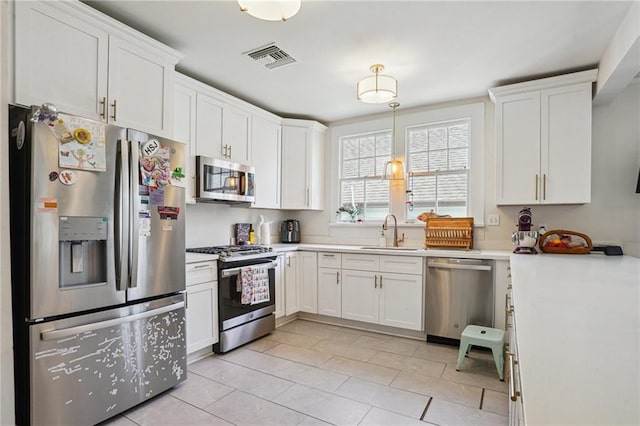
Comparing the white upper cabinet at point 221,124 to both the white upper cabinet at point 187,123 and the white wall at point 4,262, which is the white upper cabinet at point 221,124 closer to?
the white upper cabinet at point 187,123

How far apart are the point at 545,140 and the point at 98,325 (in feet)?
12.4

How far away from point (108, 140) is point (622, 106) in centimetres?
425

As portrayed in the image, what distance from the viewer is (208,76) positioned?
3.27 meters

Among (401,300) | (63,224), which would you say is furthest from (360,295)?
(63,224)

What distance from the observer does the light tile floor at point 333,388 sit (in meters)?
2.07

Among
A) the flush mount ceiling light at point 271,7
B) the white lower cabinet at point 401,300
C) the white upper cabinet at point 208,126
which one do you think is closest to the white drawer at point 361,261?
the white lower cabinet at point 401,300

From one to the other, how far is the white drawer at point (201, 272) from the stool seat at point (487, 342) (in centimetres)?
213

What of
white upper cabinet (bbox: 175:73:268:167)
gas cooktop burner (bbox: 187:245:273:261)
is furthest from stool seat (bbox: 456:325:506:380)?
white upper cabinet (bbox: 175:73:268:167)

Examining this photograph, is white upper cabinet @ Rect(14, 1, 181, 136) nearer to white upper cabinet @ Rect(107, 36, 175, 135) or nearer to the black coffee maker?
white upper cabinet @ Rect(107, 36, 175, 135)

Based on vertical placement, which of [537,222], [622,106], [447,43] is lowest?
[537,222]

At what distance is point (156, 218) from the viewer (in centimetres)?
231

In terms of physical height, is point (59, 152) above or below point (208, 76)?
below

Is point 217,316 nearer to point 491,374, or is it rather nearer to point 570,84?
point 491,374

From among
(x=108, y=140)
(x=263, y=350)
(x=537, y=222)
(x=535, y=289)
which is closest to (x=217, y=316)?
(x=263, y=350)
